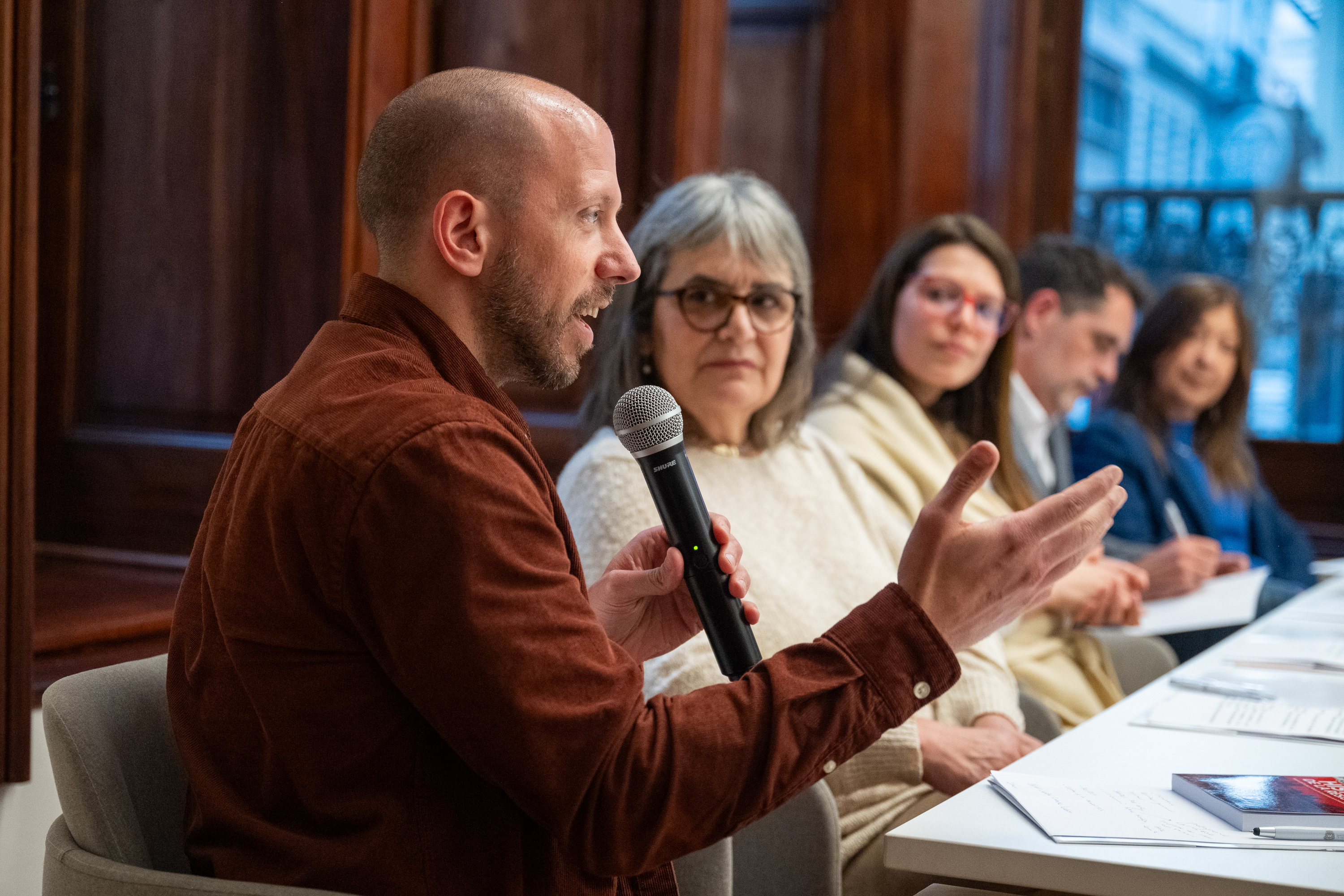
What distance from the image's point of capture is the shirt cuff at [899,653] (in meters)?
1.07

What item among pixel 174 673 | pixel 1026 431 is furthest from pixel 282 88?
pixel 1026 431

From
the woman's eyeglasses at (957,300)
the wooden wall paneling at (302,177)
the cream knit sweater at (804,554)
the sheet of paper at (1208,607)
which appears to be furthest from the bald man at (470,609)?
the sheet of paper at (1208,607)

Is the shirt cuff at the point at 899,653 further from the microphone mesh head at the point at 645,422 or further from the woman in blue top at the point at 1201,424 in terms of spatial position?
the woman in blue top at the point at 1201,424

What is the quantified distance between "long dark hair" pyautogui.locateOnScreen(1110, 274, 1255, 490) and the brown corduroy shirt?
9.44 feet

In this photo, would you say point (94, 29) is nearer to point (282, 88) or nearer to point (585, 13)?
point (282, 88)

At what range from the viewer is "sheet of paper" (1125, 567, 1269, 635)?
272cm

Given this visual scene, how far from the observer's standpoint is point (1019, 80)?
4.62 meters

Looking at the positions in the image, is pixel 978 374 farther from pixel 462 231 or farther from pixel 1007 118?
pixel 1007 118

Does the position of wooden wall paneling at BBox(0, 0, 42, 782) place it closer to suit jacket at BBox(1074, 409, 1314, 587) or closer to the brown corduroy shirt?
the brown corduroy shirt

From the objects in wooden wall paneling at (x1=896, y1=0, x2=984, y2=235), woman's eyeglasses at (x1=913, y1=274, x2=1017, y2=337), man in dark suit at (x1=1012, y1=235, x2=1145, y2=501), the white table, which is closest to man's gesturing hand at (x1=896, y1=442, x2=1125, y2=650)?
the white table

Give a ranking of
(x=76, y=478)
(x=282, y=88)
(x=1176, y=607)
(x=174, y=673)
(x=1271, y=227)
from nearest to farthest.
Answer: (x=174, y=673), (x=282, y=88), (x=76, y=478), (x=1176, y=607), (x=1271, y=227)

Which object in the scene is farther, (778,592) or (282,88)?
(282,88)

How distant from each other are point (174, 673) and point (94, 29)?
157cm

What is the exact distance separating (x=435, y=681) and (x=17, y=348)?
835 millimetres
